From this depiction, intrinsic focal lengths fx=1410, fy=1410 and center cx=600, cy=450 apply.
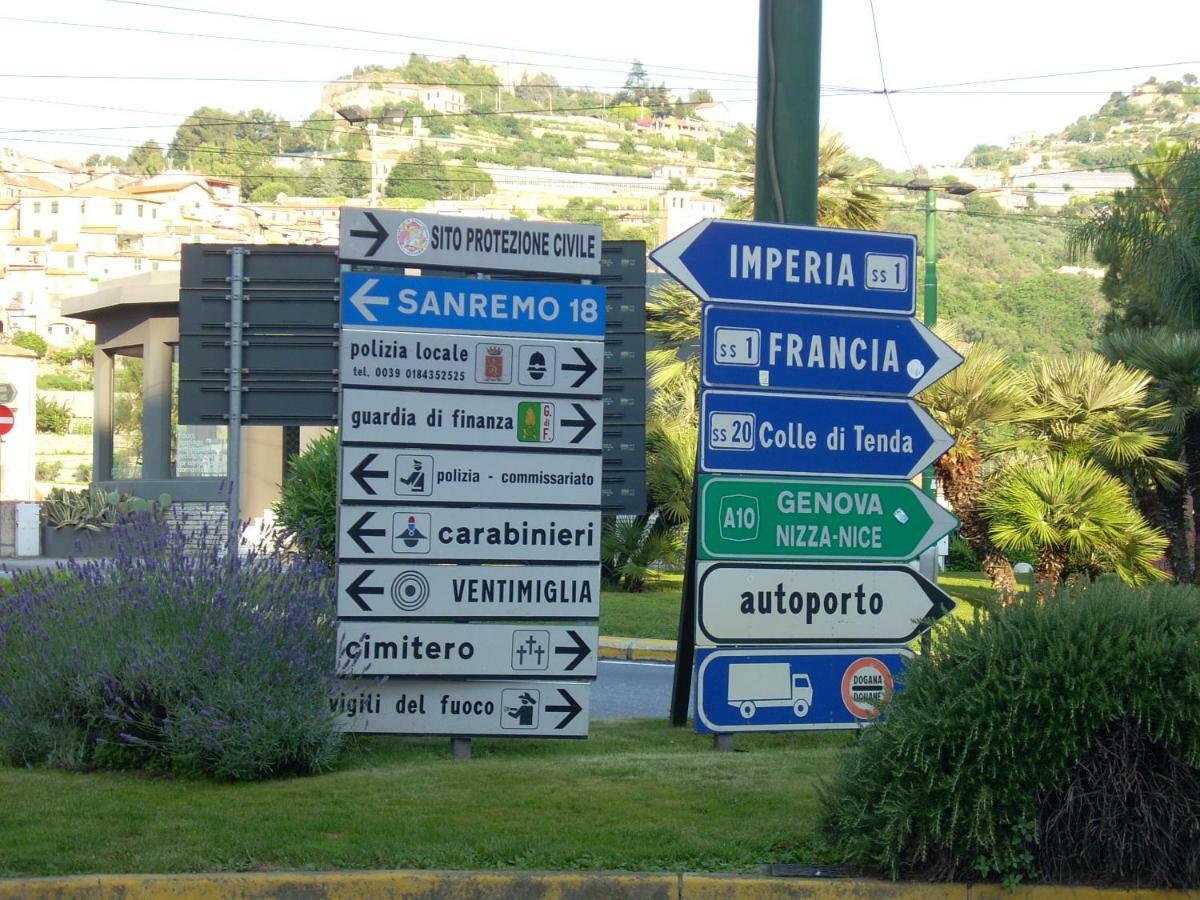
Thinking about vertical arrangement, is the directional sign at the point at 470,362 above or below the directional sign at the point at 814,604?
above

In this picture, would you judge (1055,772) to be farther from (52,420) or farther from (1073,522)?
(52,420)

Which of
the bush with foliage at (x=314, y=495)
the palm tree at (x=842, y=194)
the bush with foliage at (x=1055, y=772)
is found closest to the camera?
the bush with foliage at (x=1055, y=772)

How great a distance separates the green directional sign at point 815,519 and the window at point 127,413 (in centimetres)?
2350

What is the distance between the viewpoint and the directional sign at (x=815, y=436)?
734 centimetres

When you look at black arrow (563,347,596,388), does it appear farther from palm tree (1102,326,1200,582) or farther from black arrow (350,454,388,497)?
palm tree (1102,326,1200,582)

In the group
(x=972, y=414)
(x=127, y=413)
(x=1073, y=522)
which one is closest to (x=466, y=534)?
(x=972, y=414)

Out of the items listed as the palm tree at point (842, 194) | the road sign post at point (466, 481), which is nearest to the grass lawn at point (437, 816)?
the road sign post at point (466, 481)

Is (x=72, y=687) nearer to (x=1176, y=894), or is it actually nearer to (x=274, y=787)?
(x=274, y=787)

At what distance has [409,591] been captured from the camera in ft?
23.4

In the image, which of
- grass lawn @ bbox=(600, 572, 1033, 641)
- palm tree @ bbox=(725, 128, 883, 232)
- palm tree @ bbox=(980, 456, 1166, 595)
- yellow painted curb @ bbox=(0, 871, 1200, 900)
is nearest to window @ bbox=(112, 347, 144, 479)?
grass lawn @ bbox=(600, 572, 1033, 641)

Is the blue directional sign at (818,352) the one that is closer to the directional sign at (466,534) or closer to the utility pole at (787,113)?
the utility pole at (787,113)

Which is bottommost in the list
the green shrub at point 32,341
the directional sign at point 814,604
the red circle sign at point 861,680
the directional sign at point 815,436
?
the red circle sign at point 861,680

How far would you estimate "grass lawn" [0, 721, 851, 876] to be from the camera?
507cm

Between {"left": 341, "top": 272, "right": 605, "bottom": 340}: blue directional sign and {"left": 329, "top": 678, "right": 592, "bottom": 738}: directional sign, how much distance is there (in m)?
1.83
